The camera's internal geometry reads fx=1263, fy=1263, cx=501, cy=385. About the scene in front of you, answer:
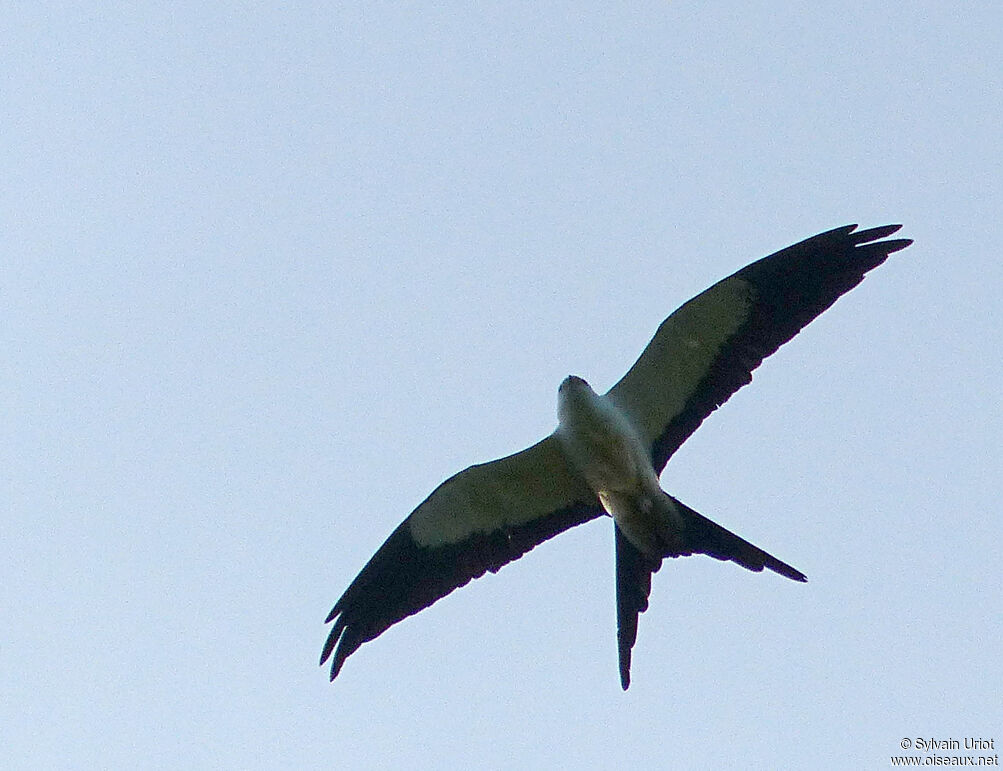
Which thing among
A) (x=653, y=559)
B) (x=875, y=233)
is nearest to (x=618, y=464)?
(x=653, y=559)

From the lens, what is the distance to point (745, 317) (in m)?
10.2

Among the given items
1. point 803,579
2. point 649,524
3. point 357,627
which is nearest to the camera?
point 803,579

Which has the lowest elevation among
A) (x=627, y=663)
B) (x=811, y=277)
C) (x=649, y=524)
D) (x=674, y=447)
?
(x=627, y=663)

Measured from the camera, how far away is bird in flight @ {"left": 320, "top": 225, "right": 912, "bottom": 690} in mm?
9906

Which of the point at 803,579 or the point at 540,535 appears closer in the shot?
the point at 803,579

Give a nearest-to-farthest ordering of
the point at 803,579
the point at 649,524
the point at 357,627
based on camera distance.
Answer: the point at 803,579 < the point at 649,524 < the point at 357,627

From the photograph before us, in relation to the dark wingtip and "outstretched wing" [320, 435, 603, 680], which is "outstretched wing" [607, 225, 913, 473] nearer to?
the dark wingtip

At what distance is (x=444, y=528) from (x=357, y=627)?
3.64 feet

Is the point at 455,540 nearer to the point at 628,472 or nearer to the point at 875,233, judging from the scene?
the point at 628,472

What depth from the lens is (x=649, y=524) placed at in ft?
32.4

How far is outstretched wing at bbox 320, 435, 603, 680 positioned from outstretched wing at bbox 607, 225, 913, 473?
3.08 ft

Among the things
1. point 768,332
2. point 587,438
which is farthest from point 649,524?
point 768,332

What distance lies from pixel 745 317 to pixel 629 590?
2372mm

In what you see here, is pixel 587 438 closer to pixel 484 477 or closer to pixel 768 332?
pixel 484 477
